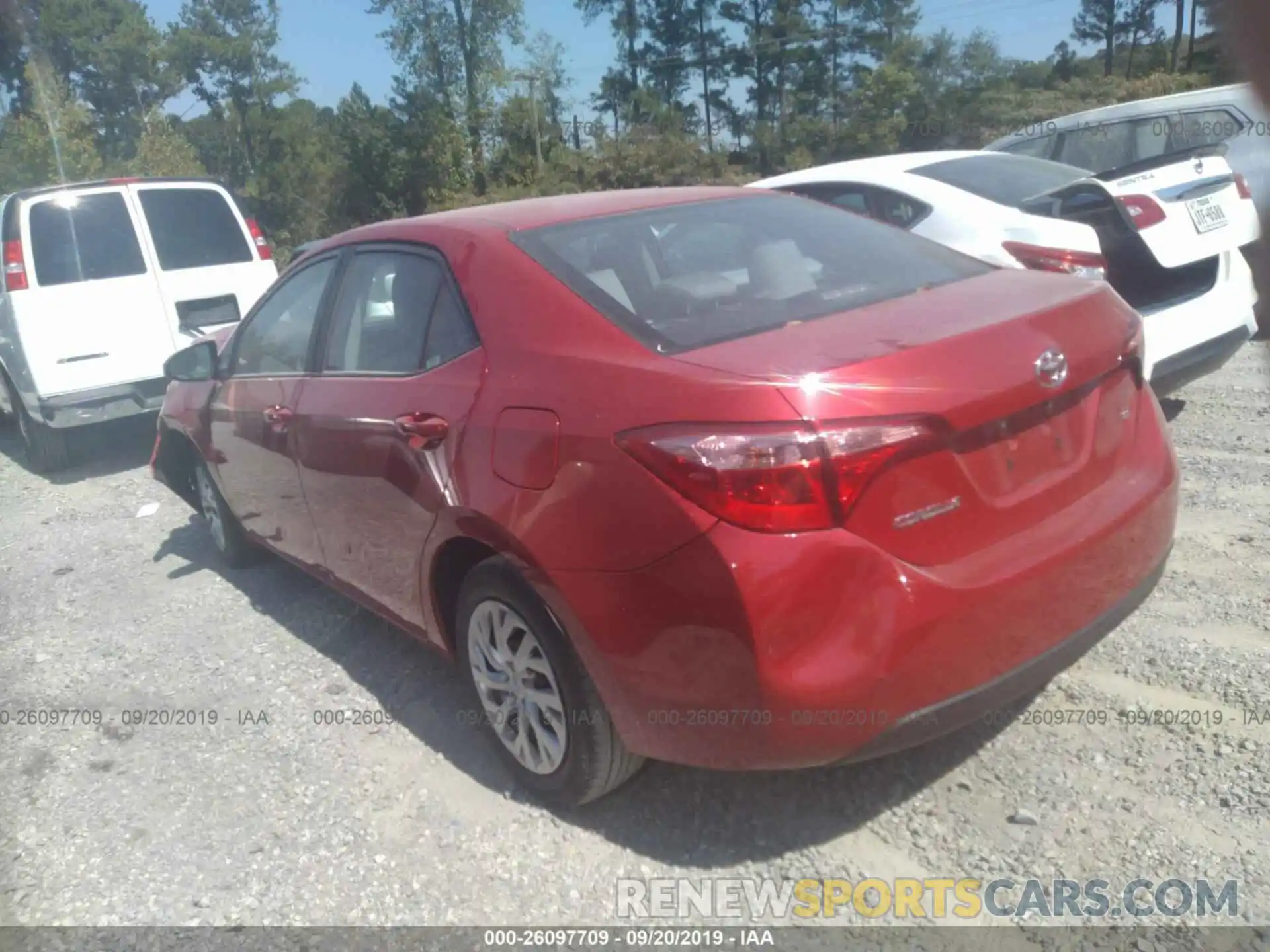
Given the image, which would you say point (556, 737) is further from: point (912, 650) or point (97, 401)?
point (97, 401)

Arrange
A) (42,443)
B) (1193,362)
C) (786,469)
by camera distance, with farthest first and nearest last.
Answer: (42,443) → (1193,362) → (786,469)

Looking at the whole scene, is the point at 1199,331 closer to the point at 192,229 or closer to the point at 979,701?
the point at 979,701

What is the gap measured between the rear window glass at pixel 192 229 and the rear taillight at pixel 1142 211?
605 centimetres

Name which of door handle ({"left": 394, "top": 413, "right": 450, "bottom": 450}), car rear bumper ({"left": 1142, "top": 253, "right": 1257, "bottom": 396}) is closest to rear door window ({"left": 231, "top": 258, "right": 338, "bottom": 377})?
door handle ({"left": 394, "top": 413, "right": 450, "bottom": 450})

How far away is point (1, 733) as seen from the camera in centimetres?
389

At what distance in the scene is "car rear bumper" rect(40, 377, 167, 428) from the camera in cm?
717

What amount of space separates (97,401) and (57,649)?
10.4 ft

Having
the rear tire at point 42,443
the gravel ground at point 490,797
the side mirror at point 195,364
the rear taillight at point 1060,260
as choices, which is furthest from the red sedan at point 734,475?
the rear tire at point 42,443

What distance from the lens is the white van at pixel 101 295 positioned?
723 centimetres

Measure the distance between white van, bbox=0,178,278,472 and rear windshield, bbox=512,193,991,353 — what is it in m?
4.55

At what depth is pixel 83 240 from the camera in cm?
750

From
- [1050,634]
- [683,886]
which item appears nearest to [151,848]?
[683,886]

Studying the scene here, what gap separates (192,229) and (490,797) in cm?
628

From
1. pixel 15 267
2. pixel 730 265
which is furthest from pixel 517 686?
pixel 15 267
